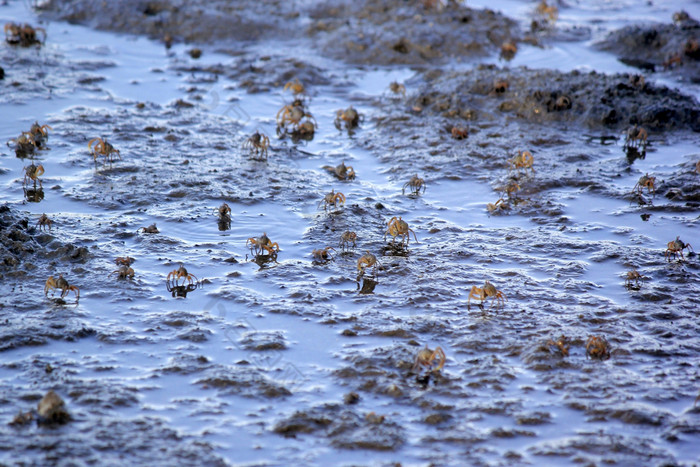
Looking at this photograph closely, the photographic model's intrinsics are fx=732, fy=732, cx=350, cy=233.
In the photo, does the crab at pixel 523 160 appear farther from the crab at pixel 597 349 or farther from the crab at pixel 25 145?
the crab at pixel 25 145

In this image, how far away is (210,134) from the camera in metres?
11.1

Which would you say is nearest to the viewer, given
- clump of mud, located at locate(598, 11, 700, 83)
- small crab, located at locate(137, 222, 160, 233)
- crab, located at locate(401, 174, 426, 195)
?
small crab, located at locate(137, 222, 160, 233)

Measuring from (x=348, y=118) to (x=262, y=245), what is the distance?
437 centimetres

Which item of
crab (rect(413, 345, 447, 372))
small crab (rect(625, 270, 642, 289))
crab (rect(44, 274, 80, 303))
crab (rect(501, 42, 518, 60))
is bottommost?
crab (rect(413, 345, 447, 372))

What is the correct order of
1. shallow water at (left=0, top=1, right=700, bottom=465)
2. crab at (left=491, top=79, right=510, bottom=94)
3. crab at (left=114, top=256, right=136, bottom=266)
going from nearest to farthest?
shallow water at (left=0, top=1, right=700, bottom=465) < crab at (left=114, top=256, right=136, bottom=266) < crab at (left=491, top=79, right=510, bottom=94)

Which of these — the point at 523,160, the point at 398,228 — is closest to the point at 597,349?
the point at 398,228

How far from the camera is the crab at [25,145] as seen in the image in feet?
32.8

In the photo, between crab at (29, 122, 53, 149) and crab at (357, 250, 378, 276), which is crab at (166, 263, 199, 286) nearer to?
crab at (357, 250, 378, 276)

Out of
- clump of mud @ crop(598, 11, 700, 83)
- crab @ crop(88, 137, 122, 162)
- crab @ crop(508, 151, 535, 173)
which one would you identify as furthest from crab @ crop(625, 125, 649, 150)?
crab @ crop(88, 137, 122, 162)

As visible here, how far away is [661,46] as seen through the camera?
14711mm

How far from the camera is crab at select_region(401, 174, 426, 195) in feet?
31.5

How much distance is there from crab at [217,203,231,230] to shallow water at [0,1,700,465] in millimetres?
197

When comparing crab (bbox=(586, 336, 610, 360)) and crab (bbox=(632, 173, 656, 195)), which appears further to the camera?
crab (bbox=(632, 173, 656, 195))

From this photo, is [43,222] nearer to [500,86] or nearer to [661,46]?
[500,86]
